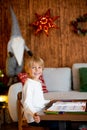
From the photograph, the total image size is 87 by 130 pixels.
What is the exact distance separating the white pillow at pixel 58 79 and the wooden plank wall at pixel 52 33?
12.8 inches

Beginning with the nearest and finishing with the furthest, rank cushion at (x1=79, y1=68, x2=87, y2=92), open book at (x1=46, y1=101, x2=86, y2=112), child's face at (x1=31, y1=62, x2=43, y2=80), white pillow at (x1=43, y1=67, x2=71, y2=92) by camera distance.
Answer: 1. open book at (x1=46, y1=101, x2=86, y2=112)
2. child's face at (x1=31, y1=62, x2=43, y2=80)
3. cushion at (x1=79, y1=68, x2=87, y2=92)
4. white pillow at (x1=43, y1=67, x2=71, y2=92)

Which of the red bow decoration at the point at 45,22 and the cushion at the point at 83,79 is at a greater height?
the red bow decoration at the point at 45,22

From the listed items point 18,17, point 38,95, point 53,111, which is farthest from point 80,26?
point 53,111

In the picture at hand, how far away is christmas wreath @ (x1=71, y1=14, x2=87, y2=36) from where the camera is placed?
485cm

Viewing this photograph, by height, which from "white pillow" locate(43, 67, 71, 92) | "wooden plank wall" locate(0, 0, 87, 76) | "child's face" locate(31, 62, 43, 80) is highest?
"wooden plank wall" locate(0, 0, 87, 76)

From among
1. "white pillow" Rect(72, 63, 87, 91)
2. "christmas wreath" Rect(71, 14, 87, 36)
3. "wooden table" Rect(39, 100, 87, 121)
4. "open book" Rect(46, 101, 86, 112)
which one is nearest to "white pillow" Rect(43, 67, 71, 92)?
"white pillow" Rect(72, 63, 87, 91)

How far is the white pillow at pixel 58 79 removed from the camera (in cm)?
457

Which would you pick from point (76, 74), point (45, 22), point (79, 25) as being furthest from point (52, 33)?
point (76, 74)

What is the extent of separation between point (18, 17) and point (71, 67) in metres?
1.32

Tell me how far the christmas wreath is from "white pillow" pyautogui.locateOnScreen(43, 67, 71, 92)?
71cm

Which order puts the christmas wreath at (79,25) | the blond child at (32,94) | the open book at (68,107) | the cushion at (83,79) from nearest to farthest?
the open book at (68,107) < the blond child at (32,94) < the cushion at (83,79) < the christmas wreath at (79,25)

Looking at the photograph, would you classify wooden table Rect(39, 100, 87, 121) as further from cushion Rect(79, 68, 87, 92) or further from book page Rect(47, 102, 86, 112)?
cushion Rect(79, 68, 87, 92)

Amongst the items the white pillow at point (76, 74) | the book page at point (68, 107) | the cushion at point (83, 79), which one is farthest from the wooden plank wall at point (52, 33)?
the book page at point (68, 107)

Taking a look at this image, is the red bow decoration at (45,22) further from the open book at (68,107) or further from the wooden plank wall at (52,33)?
the open book at (68,107)
